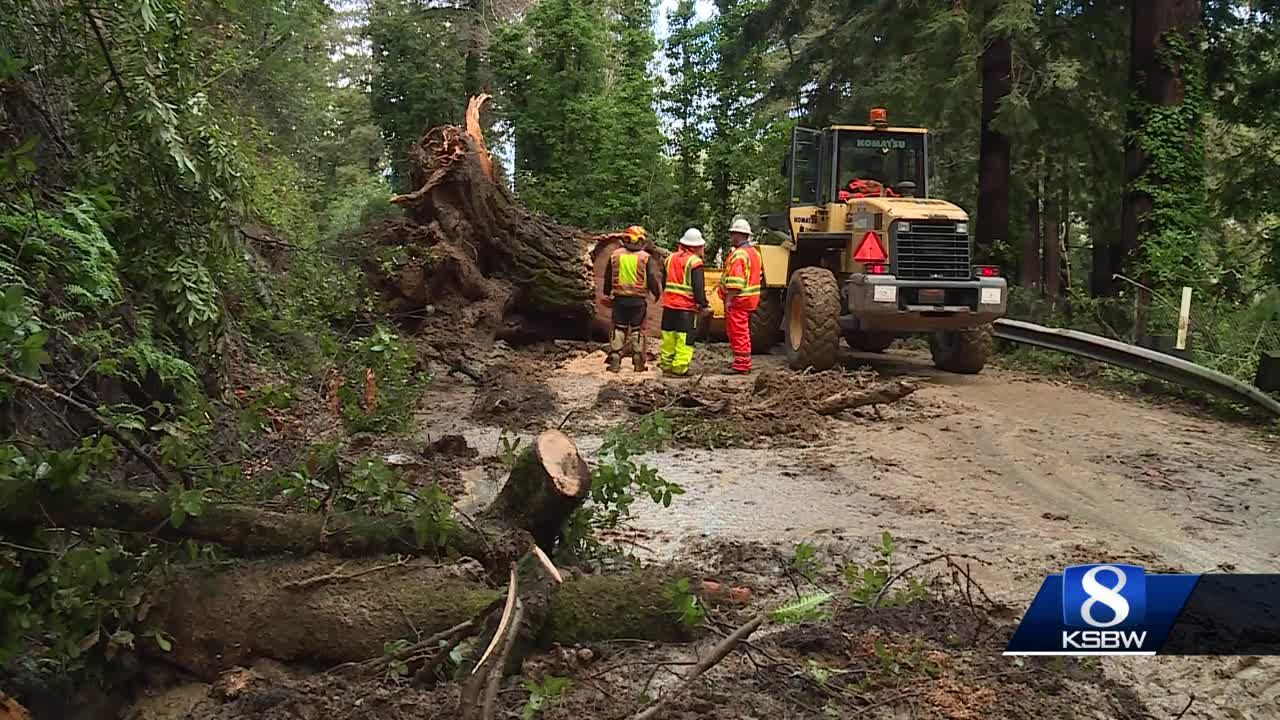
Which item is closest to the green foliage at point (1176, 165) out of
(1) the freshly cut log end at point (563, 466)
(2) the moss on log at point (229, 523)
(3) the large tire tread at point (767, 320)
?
(3) the large tire tread at point (767, 320)

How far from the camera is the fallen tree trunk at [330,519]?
306 cm

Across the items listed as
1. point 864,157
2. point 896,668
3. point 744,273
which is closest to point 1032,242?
point 864,157

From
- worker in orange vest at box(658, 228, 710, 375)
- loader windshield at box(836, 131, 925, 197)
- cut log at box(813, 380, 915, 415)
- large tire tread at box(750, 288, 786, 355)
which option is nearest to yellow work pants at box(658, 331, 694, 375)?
worker in orange vest at box(658, 228, 710, 375)

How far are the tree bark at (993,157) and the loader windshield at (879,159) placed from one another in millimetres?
2694

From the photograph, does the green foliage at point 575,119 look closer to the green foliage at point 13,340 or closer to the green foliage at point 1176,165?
the green foliage at point 1176,165

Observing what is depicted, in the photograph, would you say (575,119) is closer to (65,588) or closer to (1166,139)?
(1166,139)

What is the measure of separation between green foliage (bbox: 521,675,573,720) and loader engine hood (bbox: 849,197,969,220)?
8.23m

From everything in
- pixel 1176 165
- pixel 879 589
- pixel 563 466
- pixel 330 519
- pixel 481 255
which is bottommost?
pixel 879 589

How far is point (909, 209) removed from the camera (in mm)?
10156

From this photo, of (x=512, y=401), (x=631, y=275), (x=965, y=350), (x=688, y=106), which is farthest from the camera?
(x=688, y=106)

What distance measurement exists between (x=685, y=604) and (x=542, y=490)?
792 mm

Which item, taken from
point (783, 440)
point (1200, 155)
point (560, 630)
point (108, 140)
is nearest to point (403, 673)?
point (560, 630)

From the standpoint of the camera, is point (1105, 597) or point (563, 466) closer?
point (1105, 597)

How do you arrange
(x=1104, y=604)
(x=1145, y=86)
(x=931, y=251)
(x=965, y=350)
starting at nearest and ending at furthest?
(x=1104, y=604) < (x=931, y=251) < (x=965, y=350) < (x=1145, y=86)
